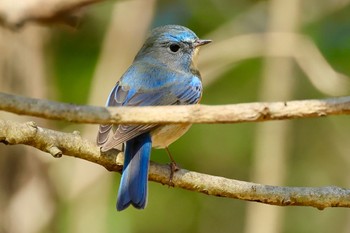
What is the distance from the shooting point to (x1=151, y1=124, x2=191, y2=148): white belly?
425 cm

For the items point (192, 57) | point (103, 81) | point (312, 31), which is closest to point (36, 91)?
point (103, 81)

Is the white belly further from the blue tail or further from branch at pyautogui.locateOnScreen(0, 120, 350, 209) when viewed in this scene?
branch at pyautogui.locateOnScreen(0, 120, 350, 209)

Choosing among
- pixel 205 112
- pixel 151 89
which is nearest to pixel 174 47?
pixel 151 89

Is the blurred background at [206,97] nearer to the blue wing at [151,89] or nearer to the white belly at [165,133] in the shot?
the blue wing at [151,89]

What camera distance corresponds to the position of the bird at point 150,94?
3805mm

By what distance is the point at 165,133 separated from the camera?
430 cm

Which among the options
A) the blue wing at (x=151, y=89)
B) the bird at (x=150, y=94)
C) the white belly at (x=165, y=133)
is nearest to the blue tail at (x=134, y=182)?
the bird at (x=150, y=94)

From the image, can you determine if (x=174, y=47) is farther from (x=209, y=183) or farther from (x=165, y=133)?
(x=209, y=183)

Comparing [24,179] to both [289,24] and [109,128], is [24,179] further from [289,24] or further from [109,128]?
[289,24]

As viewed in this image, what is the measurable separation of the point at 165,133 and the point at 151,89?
284 millimetres

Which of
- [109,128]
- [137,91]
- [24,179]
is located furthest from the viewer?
[24,179]

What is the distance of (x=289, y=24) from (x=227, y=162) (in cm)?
142

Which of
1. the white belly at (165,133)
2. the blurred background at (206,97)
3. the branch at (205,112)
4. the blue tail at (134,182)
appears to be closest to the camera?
the branch at (205,112)

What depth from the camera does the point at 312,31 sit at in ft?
20.6
